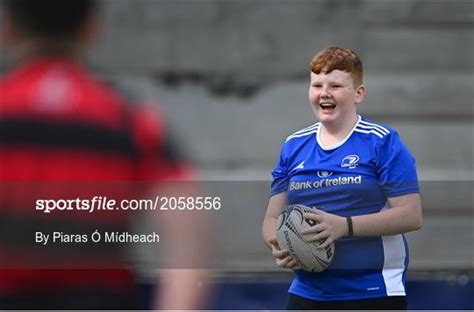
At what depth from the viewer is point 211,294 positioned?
360 centimetres

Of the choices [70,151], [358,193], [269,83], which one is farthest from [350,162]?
[70,151]

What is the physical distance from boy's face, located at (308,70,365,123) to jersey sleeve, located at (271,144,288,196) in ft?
0.65

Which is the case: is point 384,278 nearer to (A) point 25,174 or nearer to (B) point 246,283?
(B) point 246,283

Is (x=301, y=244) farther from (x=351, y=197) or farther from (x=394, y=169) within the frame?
(x=394, y=169)

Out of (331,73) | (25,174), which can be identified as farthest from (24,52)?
(331,73)

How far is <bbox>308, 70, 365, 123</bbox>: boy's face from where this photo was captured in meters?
3.23

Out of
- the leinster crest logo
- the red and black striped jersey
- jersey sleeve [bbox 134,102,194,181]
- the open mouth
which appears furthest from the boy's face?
jersey sleeve [bbox 134,102,194,181]

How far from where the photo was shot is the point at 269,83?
3598 mm

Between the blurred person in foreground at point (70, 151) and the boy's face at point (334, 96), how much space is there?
96 cm

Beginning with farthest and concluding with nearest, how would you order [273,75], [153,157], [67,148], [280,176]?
[273,75]
[280,176]
[67,148]
[153,157]

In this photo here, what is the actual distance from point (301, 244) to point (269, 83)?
2.14 ft

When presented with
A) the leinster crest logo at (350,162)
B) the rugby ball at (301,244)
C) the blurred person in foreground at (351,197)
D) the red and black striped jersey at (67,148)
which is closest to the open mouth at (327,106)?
the blurred person in foreground at (351,197)

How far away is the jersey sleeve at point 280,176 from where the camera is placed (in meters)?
3.35

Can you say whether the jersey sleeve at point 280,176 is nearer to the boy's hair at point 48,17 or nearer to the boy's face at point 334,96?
the boy's face at point 334,96
